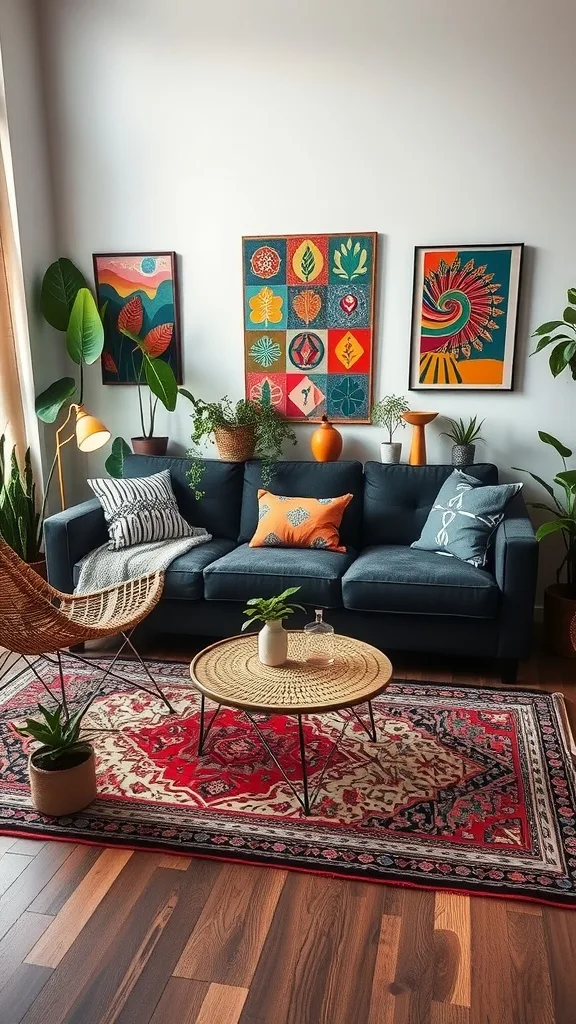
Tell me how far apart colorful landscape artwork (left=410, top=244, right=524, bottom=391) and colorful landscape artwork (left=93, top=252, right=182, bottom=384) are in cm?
133

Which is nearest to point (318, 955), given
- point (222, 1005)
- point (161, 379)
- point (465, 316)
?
point (222, 1005)

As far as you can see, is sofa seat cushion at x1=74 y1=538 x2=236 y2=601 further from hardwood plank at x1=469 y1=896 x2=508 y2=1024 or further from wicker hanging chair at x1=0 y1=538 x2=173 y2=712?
hardwood plank at x1=469 y1=896 x2=508 y2=1024

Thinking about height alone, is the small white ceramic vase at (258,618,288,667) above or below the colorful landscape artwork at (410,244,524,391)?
below

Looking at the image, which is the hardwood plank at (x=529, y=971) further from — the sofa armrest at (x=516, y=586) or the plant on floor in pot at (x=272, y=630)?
the sofa armrest at (x=516, y=586)

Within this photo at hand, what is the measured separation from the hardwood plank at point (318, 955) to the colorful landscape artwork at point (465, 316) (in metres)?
2.63

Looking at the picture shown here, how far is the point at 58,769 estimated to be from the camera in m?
2.29

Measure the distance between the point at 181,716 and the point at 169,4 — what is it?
349cm

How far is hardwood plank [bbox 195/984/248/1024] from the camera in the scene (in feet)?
5.28

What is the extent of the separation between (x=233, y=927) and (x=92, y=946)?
1.11ft

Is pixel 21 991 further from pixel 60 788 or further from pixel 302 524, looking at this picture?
pixel 302 524

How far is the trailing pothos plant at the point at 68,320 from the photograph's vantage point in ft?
13.2

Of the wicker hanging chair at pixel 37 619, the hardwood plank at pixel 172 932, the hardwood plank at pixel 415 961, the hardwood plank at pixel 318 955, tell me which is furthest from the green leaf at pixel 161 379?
the hardwood plank at pixel 415 961

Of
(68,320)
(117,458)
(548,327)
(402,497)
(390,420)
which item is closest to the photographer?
(548,327)

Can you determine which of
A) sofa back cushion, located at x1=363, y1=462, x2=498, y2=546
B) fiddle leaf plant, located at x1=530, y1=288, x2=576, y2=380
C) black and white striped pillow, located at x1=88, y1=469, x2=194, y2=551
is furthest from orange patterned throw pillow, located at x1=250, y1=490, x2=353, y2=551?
fiddle leaf plant, located at x1=530, y1=288, x2=576, y2=380
